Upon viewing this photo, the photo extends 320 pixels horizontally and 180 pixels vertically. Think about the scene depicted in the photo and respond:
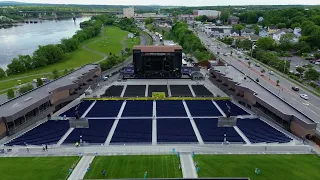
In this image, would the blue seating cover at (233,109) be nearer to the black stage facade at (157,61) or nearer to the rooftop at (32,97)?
the black stage facade at (157,61)

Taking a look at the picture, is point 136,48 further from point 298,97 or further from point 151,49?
point 298,97

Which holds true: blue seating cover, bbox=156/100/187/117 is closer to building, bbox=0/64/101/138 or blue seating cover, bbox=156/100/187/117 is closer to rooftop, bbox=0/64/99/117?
building, bbox=0/64/101/138

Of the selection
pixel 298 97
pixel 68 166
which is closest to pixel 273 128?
pixel 298 97

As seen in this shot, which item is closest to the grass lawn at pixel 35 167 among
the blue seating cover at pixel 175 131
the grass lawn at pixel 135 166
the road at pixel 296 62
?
the grass lawn at pixel 135 166

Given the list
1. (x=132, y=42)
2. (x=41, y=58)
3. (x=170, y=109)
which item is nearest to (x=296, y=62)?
(x=170, y=109)

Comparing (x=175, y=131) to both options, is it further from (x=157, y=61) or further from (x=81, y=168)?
(x=157, y=61)
